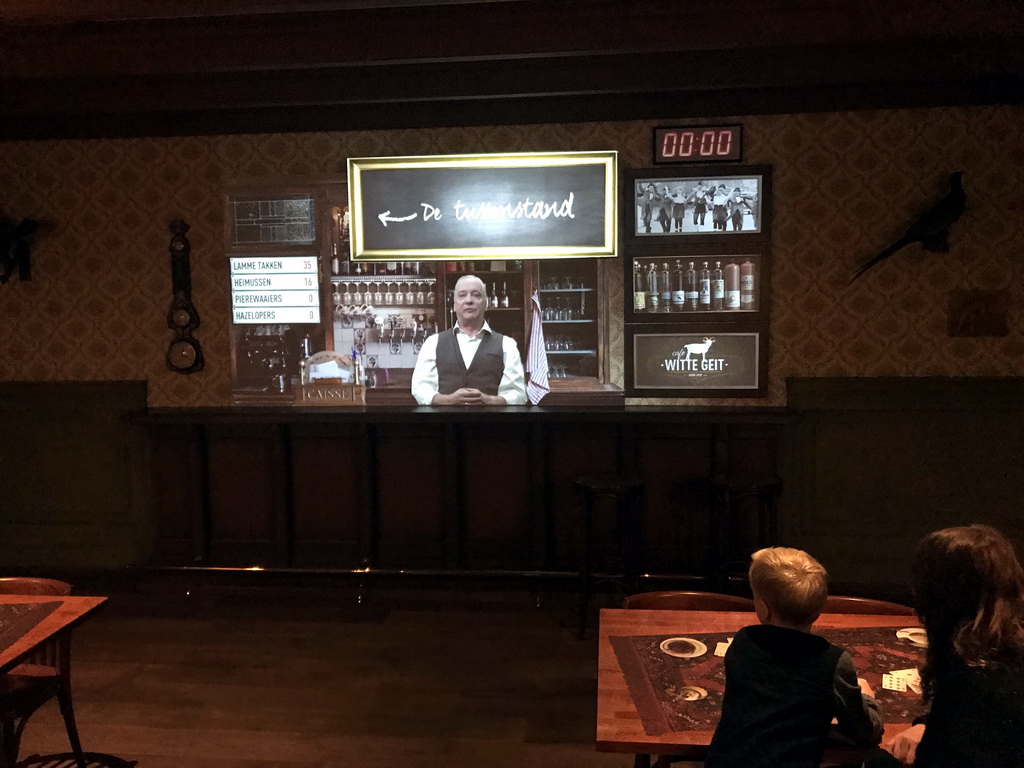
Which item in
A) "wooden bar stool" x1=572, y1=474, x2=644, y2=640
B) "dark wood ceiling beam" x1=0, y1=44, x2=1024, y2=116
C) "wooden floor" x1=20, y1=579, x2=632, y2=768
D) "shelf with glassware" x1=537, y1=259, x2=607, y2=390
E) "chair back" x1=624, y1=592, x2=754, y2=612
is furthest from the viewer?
"shelf with glassware" x1=537, y1=259, x2=607, y2=390

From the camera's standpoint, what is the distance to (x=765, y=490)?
165 inches

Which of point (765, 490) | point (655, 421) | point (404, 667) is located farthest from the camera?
point (655, 421)

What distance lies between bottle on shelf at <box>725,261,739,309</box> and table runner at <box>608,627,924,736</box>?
9.03 ft

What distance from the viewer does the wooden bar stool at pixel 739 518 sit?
421 cm

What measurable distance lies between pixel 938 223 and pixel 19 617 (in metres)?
4.58

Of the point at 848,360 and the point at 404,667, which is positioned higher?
the point at 848,360

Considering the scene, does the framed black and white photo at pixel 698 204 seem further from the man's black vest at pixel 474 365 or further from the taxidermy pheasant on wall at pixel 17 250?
the taxidermy pheasant on wall at pixel 17 250

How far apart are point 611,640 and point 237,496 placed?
3.39m

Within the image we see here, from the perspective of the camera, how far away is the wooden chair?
2547mm

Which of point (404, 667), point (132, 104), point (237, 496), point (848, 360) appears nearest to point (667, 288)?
point (848, 360)

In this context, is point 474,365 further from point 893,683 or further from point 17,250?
point 893,683

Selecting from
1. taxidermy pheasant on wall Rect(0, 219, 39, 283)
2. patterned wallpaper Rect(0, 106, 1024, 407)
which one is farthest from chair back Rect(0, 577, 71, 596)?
taxidermy pheasant on wall Rect(0, 219, 39, 283)

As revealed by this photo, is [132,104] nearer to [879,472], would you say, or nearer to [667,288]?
[667,288]

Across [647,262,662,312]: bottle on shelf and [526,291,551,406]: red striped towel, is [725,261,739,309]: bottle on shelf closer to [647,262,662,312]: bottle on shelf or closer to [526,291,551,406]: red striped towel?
[647,262,662,312]: bottle on shelf
